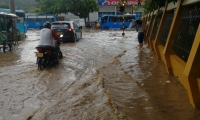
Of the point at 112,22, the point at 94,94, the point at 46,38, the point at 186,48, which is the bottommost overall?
the point at 112,22

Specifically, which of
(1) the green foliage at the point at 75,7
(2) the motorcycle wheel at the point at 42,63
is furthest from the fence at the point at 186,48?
(1) the green foliage at the point at 75,7

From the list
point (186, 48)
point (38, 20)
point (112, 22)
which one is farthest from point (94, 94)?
point (38, 20)

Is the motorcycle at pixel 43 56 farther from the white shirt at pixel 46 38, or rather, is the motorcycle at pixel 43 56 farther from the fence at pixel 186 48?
the fence at pixel 186 48

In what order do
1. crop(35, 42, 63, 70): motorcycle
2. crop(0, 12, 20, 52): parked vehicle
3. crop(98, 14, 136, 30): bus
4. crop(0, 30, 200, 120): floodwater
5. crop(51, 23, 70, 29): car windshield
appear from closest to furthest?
crop(0, 30, 200, 120): floodwater, crop(35, 42, 63, 70): motorcycle, crop(0, 12, 20, 52): parked vehicle, crop(51, 23, 70, 29): car windshield, crop(98, 14, 136, 30): bus

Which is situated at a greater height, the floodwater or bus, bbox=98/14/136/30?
the floodwater

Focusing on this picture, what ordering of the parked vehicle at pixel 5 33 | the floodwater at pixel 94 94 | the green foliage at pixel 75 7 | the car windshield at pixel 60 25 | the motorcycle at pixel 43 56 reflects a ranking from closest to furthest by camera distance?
the floodwater at pixel 94 94 → the motorcycle at pixel 43 56 → the parked vehicle at pixel 5 33 → the car windshield at pixel 60 25 → the green foliage at pixel 75 7

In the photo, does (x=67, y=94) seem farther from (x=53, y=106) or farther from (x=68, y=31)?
(x=68, y=31)

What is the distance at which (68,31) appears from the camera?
1564cm

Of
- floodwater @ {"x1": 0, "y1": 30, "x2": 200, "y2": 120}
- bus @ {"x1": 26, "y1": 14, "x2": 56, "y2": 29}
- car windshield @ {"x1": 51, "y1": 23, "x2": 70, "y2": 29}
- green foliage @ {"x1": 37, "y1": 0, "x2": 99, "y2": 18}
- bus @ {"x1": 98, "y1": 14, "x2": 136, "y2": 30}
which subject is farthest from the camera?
bus @ {"x1": 26, "y1": 14, "x2": 56, "y2": 29}

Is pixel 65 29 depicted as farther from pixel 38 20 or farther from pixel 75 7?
pixel 38 20

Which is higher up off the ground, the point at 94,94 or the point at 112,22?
the point at 94,94

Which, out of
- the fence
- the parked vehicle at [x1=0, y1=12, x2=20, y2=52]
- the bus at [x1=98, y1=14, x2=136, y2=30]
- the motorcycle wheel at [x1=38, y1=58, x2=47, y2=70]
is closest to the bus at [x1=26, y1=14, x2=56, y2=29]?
the bus at [x1=98, y1=14, x2=136, y2=30]

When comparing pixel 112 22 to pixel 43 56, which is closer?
pixel 43 56

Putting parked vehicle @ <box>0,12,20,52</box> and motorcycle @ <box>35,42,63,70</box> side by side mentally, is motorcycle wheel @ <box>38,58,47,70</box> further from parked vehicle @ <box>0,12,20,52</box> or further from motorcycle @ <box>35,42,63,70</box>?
parked vehicle @ <box>0,12,20,52</box>
